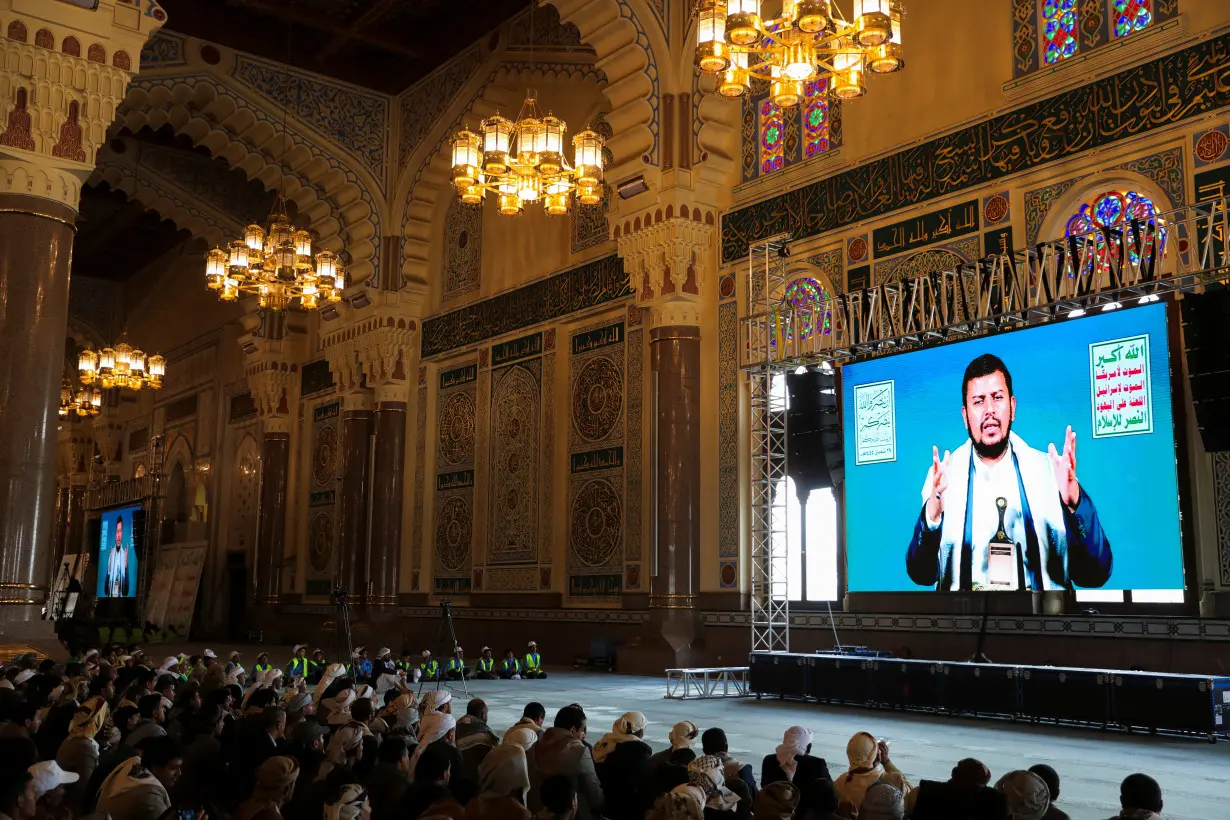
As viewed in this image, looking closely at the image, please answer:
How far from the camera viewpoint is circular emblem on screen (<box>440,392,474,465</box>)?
51.1ft

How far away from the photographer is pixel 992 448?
9023 mm

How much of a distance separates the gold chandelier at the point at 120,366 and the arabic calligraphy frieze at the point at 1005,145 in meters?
11.2

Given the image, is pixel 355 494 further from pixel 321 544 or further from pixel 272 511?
pixel 272 511

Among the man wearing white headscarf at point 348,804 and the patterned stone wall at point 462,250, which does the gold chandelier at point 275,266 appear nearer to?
the patterned stone wall at point 462,250

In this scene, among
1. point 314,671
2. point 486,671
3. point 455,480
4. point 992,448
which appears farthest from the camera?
point 455,480

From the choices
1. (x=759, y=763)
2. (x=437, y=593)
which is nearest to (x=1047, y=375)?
(x=759, y=763)

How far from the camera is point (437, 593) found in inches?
624

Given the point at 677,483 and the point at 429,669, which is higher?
the point at 677,483

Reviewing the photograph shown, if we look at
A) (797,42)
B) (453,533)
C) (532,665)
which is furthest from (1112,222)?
(453,533)

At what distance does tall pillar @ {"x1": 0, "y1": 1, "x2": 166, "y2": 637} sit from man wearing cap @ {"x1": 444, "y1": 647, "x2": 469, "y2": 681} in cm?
361

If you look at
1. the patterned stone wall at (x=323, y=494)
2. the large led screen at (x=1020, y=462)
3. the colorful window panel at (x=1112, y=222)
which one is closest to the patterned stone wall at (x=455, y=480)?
the patterned stone wall at (x=323, y=494)

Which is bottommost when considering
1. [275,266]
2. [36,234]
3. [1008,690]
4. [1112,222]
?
[1008,690]

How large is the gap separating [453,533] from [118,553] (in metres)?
10.9

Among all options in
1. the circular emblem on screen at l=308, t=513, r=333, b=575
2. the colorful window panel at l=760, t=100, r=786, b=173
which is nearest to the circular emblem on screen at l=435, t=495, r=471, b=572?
the circular emblem on screen at l=308, t=513, r=333, b=575
